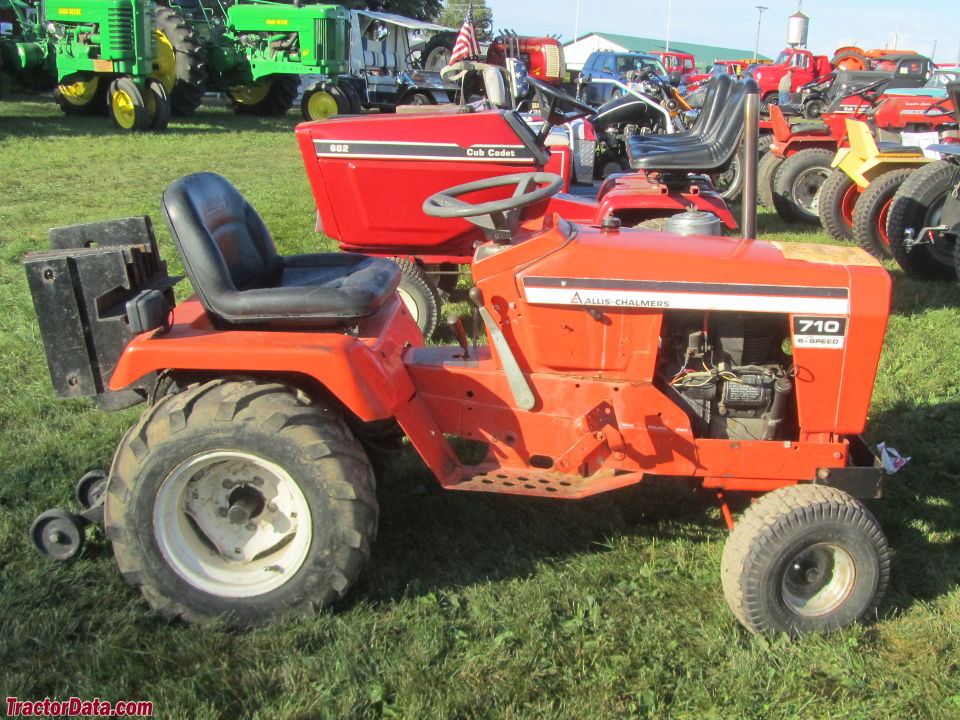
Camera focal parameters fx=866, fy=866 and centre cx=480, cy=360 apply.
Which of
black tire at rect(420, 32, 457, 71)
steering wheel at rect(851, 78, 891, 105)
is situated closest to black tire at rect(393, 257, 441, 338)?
steering wheel at rect(851, 78, 891, 105)

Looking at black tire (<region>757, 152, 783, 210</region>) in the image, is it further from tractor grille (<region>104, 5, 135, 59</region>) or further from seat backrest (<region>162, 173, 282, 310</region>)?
tractor grille (<region>104, 5, 135, 59</region>)

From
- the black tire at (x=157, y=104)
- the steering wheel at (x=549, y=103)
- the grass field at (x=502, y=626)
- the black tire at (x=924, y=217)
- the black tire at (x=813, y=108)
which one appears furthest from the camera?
the black tire at (x=813, y=108)

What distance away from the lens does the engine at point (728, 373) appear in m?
2.77

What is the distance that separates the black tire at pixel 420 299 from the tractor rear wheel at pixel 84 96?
1191 cm

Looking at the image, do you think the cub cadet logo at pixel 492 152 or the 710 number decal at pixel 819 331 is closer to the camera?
the 710 number decal at pixel 819 331

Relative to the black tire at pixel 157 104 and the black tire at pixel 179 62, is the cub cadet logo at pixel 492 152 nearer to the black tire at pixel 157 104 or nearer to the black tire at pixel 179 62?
the black tire at pixel 157 104

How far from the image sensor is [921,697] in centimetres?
241

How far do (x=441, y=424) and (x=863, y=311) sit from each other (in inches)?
54.0

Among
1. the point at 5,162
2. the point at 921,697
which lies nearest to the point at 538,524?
the point at 921,697

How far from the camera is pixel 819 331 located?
265cm

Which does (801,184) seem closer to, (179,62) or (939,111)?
(939,111)

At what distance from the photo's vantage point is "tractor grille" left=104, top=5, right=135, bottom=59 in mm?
13281

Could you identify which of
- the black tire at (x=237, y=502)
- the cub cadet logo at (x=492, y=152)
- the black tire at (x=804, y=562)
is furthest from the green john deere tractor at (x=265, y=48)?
the black tire at (x=804, y=562)

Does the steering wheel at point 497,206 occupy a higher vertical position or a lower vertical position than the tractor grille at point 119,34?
lower
